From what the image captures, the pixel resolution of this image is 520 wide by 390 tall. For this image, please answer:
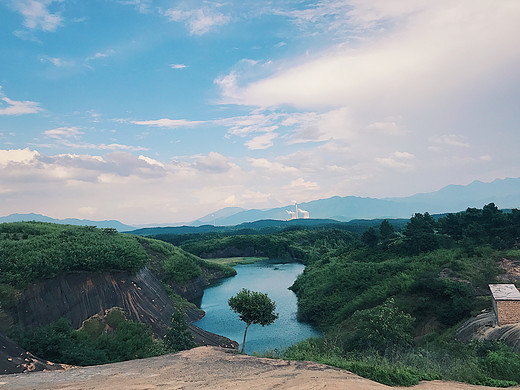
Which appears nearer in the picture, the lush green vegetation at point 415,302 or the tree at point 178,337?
the lush green vegetation at point 415,302

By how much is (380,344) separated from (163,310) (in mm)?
32021

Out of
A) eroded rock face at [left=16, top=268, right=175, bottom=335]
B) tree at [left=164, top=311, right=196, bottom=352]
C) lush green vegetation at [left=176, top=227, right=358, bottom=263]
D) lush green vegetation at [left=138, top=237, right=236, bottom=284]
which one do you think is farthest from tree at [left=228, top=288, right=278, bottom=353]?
lush green vegetation at [left=176, top=227, right=358, bottom=263]

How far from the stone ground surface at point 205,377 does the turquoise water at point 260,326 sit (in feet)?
47.2

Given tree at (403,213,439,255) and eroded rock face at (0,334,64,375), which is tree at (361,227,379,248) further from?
eroded rock face at (0,334,64,375)

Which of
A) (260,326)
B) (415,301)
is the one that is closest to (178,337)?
(260,326)

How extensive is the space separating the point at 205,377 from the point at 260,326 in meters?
41.3

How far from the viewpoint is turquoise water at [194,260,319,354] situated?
152 ft

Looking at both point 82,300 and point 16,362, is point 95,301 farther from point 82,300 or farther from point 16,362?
point 16,362

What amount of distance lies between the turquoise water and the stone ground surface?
14375 millimetres

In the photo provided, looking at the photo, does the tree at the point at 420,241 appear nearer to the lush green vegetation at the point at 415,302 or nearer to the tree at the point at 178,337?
the lush green vegetation at the point at 415,302

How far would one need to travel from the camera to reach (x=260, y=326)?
172 ft

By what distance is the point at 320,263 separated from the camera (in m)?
83.9

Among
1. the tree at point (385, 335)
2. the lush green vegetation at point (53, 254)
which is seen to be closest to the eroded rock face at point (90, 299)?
the lush green vegetation at point (53, 254)

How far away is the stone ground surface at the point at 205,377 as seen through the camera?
11695 millimetres
